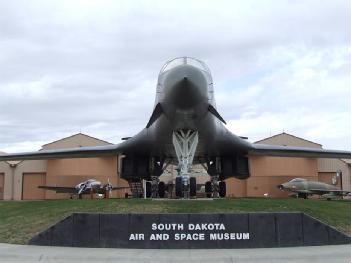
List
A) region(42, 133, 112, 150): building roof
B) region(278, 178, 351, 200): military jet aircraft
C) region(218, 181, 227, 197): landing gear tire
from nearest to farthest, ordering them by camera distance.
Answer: region(218, 181, 227, 197): landing gear tire < region(278, 178, 351, 200): military jet aircraft < region(42, 133, 112, 150): building roof

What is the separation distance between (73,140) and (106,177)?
6.95 metres

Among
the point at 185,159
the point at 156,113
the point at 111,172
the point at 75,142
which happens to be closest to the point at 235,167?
the point at 185,159

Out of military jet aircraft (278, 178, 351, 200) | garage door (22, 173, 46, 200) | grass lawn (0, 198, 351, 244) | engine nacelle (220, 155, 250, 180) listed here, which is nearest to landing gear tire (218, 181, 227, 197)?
engine nacelle (220, 155, 250, 180)

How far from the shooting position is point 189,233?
909 cm

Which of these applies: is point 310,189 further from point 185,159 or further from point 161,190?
point 185,159

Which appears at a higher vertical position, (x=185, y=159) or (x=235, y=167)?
(x=185, y=159)

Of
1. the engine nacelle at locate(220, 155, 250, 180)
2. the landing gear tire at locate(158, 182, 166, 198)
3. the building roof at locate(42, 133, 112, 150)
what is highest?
the building roof at locate(42, 133, 112, 150)

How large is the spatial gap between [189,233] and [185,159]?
154 inches

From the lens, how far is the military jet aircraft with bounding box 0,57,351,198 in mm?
11602

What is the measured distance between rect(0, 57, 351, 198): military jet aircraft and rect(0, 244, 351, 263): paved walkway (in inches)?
166

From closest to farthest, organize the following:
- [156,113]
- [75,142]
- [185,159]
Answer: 1. [185,159]
2. [156,113]
3. [75,142]

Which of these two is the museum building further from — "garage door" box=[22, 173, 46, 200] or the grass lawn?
the grass lawn

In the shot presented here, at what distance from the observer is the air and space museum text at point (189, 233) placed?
357 inches

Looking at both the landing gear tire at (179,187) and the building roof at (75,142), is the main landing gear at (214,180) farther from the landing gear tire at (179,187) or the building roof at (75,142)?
the building roof at (75,142)
